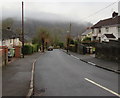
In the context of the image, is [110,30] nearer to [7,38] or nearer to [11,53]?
[7,38]

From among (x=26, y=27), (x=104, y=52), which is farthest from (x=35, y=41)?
(x=104, y=52)

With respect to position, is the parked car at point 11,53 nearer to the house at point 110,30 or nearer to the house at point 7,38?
the house at point 7,38

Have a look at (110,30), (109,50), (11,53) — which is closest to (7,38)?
(11,53)

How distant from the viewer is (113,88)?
26.8 ft

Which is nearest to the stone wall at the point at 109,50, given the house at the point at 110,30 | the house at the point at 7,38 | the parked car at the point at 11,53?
the parked car at the point at 11,53

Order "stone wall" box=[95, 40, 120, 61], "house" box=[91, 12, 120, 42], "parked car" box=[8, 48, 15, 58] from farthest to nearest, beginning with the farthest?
"house" box=[91, 12, 120, 42], "parked car" box=[8, 48, 15, 58], "stone wall" box=[95, 40, 120, 61]

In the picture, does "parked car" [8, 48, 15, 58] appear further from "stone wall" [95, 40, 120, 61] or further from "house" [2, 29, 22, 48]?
"house" [2, 29, 22, 48]

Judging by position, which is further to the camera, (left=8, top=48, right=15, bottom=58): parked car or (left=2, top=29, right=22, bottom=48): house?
(left=2, top=29, right=22, bottom=48): house

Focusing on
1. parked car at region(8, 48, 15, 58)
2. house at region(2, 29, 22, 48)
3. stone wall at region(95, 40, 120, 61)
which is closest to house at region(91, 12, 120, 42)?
stone wall at region(95, 40, 120, 61)

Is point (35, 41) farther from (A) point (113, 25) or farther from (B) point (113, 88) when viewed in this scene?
(B) point (113, 88)

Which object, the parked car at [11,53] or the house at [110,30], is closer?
the parked car at [11,53]

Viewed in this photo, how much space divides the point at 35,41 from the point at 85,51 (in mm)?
31044

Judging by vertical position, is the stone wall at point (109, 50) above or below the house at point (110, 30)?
below

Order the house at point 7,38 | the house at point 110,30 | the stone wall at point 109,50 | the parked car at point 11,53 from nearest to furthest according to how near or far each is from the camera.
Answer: the stone wall at point 109,50 < the parked car at point 11,53 < the house at point 7,38 < the house at point 110,30
